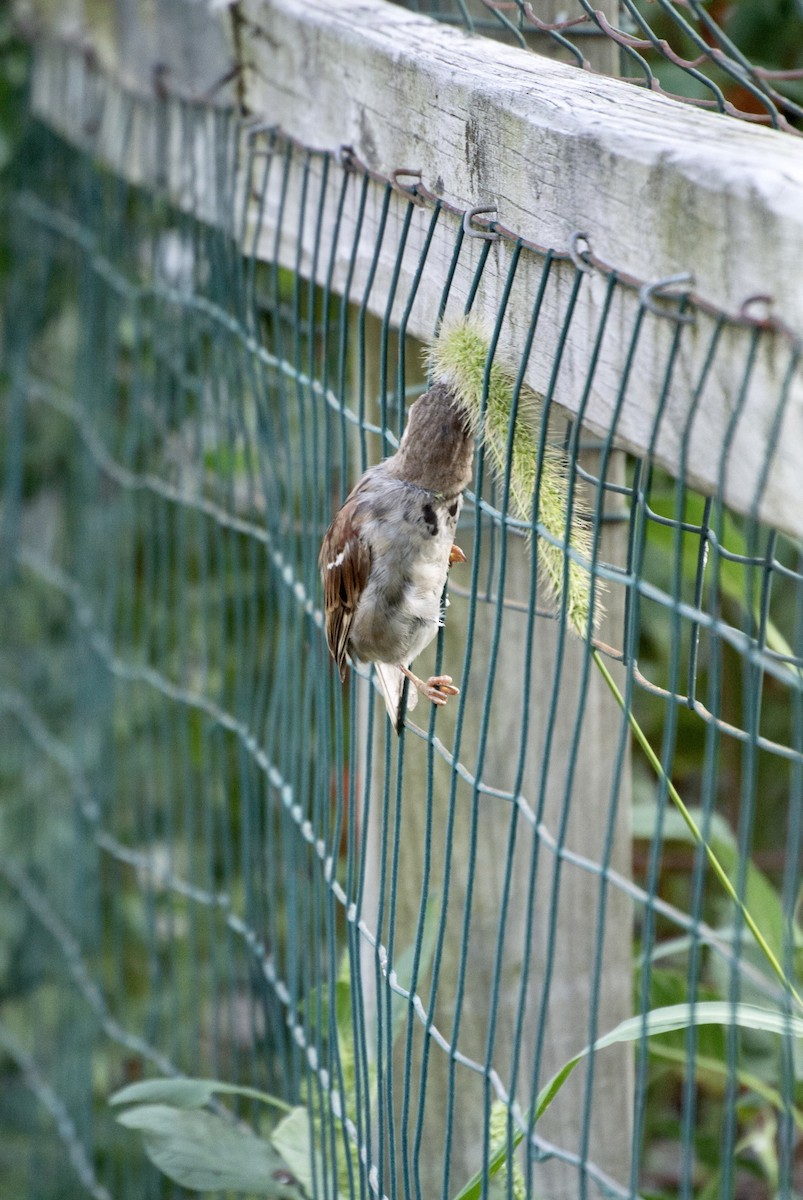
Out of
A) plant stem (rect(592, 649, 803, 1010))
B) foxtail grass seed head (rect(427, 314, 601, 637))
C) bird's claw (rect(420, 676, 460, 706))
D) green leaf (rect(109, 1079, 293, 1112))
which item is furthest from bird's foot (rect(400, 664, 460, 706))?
green leaf (rect(109, 1079, 293, 1112))

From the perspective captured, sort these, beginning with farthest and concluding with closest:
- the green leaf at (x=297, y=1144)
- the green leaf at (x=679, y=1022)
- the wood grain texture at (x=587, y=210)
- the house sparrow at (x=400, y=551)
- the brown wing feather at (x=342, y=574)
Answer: the green leaf at (x=297, y=1144)
the brown wing feather at (x=342, y=574)
the house sparrow at (x=400, y=551)
the green leaf at (x=679, y=1022)
the wood grain texture at (x=587, y=210)

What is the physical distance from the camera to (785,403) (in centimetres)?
91

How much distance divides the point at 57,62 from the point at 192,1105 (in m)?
2.51

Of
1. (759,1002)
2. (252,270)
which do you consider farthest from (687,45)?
(759,1002)

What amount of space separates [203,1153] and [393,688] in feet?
1.95

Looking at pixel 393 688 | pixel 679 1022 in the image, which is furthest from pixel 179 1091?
pixel 679 1022

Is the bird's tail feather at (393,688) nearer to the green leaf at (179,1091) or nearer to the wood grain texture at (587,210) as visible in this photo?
the wood grain texture at (587,210)

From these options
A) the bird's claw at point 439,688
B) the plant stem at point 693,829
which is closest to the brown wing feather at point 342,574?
the bird's claw at point 439,688

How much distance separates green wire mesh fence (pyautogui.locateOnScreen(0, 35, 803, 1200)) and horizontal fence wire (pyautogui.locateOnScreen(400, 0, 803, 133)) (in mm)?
235

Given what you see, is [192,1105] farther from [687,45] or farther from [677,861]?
[687,45]

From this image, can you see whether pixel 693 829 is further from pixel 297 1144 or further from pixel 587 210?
pixel 297 1144

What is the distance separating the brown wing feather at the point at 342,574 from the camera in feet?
5.27

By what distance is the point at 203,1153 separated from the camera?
1759mm

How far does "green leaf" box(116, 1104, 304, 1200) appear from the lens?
1745mm
